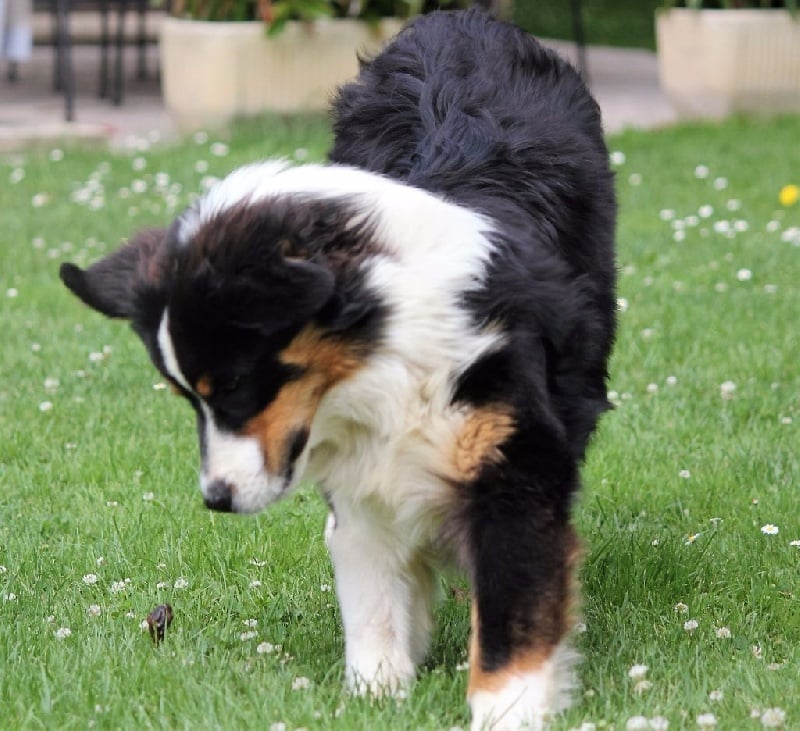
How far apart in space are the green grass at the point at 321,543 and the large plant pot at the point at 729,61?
412cm

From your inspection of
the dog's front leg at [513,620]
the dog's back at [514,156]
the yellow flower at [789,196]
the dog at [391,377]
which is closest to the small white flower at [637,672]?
the dog at [391,377]

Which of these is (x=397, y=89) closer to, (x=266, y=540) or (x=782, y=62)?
(x=266, y=540)

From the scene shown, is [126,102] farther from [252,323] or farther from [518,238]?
[252,323]

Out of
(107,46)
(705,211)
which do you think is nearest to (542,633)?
(705,211)

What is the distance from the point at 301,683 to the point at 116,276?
1.09 metres

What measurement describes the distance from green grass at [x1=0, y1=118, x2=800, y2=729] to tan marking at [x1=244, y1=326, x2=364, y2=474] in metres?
0.67

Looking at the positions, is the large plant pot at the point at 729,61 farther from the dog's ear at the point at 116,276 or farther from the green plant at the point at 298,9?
the dog's ear at the point at 116,276

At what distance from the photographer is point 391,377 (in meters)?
3.18

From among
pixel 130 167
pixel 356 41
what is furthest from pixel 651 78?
pixel 130 167

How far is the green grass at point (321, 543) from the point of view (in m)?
3.49

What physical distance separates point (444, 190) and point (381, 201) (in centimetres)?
47

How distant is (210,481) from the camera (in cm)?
316

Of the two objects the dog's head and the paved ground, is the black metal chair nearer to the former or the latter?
the paved ground

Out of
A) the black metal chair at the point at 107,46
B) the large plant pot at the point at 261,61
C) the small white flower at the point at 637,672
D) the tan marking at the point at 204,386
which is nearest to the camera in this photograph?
the tan marking at the point at 204,386
